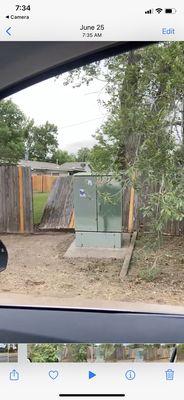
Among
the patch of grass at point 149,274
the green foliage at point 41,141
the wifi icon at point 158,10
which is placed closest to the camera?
the wifi icon at point 158,10

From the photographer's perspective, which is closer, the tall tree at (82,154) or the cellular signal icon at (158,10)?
the cellular signal icon at (158,10)

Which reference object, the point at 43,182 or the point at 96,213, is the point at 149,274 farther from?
the point at 43,182

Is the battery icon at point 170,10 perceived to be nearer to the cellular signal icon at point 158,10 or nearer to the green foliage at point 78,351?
the cellular signal icon at point 158,10

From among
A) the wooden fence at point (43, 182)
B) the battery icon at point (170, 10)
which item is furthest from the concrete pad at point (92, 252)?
the battery icon at point (170, 10)

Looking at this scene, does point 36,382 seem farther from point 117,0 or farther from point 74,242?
point 74,242

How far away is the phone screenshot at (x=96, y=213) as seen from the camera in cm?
53

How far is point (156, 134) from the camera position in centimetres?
115

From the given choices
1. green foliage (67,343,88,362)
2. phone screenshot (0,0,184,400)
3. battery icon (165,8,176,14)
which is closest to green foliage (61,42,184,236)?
phone screenshot (0,0,184,400)

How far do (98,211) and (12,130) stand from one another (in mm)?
689

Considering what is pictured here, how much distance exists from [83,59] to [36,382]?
515 millimetres

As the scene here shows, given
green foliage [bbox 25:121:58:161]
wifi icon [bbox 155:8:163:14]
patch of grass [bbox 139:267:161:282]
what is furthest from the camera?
patch of grass [bbox 139:267:161:282]

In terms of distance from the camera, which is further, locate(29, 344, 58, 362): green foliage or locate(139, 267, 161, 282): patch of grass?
locate(139, 267, 161, 282): patch of grass

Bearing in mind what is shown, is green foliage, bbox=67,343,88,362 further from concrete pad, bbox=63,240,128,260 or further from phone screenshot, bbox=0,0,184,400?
concrete pad, bbox=63,240,128,260

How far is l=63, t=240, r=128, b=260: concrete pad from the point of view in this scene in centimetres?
114
